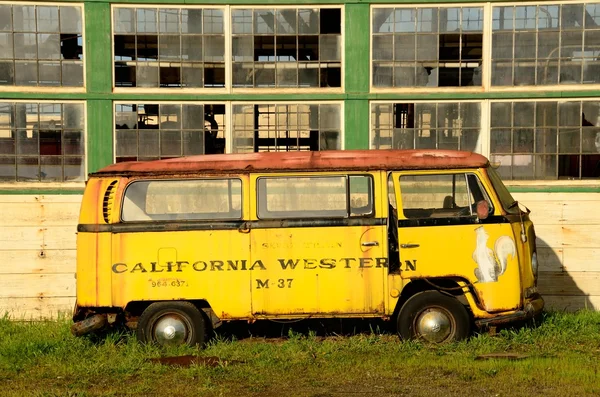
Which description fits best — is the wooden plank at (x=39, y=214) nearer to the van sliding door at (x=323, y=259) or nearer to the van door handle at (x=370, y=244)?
the van sliding door at (x=323, y=259)

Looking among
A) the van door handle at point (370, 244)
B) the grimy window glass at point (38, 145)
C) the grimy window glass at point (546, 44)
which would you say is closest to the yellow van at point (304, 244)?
the van door handle at point (370, 244)

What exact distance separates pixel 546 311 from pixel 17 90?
8387mm

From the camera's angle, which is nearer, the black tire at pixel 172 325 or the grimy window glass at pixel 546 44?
the black tire at pixel 172 325

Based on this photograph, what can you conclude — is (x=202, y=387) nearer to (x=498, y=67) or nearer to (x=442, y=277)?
(x=442, y=277)

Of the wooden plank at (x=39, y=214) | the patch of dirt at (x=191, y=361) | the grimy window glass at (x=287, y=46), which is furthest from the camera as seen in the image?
the grimy window glass at (x=287, y=46)

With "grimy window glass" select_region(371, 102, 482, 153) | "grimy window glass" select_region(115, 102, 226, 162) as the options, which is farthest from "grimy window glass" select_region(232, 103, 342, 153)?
"grimy window glass" select_region(371, 102, 482, 153)

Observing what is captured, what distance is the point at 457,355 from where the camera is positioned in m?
8.75

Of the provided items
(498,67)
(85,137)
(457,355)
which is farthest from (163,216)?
(498,67)

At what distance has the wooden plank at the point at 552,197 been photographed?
1152 cm

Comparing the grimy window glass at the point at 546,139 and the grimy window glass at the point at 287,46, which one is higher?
the grimy window glass at the point at 287,46

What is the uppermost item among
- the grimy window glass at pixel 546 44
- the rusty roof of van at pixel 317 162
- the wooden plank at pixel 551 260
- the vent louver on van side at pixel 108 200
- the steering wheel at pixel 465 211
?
the grimy window glass at pixel 546 44

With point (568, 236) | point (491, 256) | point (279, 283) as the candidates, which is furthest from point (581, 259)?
point (279, 283)

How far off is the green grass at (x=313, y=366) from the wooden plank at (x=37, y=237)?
1580 millimetres

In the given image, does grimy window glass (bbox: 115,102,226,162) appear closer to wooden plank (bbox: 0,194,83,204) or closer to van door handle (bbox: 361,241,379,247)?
wooden plank (bbox: 0,194,83,204)
